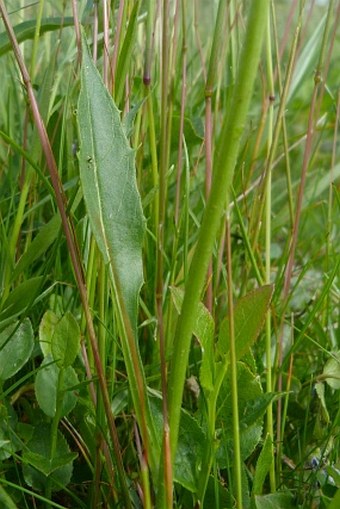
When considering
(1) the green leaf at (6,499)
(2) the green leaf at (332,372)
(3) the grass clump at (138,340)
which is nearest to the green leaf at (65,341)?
(3) the grass clump at (138,340)

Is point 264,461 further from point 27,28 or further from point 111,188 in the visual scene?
point 27,28

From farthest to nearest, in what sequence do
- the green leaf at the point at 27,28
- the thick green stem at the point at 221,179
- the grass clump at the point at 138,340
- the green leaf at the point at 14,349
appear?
the green leaf at the point at 27,28 → the green leaf at the point at 14,349 → the grass clump at the point at 138,340 → the thick green stem at the point at 221,179

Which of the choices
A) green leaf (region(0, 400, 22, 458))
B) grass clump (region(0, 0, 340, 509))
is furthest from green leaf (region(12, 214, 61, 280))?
green leaf (region(0, 400, 22, 458))

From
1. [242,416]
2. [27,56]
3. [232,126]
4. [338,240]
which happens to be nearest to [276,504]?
[242,416]

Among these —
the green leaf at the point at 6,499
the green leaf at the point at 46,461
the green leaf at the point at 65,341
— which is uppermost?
the green leaf at the point at 65,341

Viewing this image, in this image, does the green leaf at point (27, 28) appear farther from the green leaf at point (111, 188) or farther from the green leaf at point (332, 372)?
the green leaf at point (332, 372)

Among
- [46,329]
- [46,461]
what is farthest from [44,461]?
[46,329]

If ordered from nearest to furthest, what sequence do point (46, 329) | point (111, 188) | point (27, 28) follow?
1. point (111, 188)
2. point (46, 329)
3. point (27, 28)

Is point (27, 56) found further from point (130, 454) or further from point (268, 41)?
point (130, 454)
